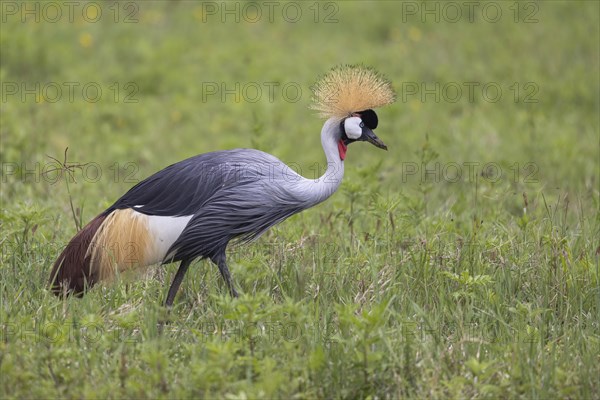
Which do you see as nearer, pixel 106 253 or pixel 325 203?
pixel 106 253

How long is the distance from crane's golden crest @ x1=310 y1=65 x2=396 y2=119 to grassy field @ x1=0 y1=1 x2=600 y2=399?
32.1 inches

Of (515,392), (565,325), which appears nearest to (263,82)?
(565,325)

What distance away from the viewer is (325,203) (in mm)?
6914

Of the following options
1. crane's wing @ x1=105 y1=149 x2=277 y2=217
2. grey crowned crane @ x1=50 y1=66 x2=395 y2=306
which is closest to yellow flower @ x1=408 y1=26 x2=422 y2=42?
grey crowned crane @ x1=50 y1=66 x2=395 y2=306

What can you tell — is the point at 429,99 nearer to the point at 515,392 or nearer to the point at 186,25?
the point at 186,25

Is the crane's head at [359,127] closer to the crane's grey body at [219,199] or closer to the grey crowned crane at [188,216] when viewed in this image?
the grey crowned crane at [188,216]

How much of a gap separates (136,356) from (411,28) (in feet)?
29.6

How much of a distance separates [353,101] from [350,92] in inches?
2.2

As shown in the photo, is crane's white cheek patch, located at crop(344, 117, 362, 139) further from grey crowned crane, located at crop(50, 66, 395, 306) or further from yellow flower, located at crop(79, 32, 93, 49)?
yellow flower, located at crop(79, 32, 93, 49)

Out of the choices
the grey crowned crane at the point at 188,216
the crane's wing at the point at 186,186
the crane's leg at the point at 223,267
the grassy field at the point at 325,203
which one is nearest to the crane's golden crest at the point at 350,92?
the grey crowned crane at the point at 188,216

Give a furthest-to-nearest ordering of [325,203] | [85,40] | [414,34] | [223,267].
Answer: [414,34] < [85,40] < [325,203] < [223,267]

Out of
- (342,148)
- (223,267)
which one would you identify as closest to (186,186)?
(223,267)

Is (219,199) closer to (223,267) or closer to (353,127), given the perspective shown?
(223,267)

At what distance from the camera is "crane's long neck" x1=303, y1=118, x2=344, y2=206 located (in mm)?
4750
